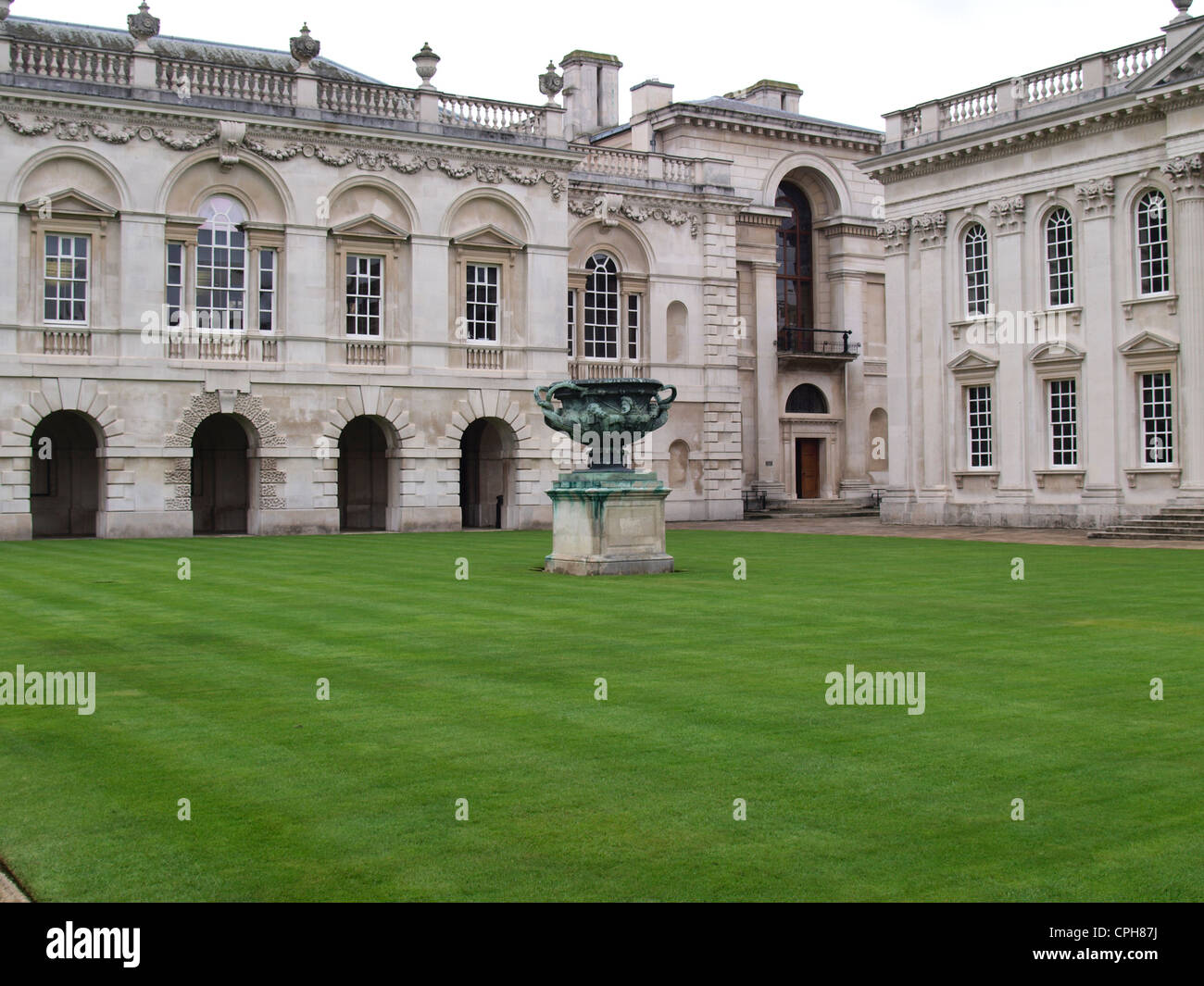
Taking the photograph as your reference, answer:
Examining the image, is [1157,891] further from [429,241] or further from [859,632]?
[429,241]

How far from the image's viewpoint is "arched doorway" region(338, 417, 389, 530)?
44.6 m

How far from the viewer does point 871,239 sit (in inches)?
2197

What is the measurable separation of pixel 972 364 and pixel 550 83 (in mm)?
15754

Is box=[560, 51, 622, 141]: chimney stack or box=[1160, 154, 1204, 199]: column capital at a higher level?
box=[560, 51, 622, 141]: chimney stack

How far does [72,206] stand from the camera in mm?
37094

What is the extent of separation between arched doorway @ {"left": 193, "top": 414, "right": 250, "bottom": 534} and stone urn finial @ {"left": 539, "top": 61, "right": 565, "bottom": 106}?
46.2 feet

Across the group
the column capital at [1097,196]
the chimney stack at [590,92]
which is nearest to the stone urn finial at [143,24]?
the chimney stack at [590,92]

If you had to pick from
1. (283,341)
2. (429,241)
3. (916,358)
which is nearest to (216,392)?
(283,341)

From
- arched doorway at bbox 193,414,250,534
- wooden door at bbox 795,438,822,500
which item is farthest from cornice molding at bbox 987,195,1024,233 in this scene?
arched doorway at bbox 193,414,250,534

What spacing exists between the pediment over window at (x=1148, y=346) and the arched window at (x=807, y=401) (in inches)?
730

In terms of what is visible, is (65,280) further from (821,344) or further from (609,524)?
(821,344)

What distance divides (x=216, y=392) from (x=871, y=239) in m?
28.3

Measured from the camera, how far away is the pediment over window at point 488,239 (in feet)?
140

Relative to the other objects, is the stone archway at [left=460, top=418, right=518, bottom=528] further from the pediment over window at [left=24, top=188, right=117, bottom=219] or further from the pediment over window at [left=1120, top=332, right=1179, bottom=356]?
the pediment over window at [left=1120, top=332, right=1179, bottom=356]
